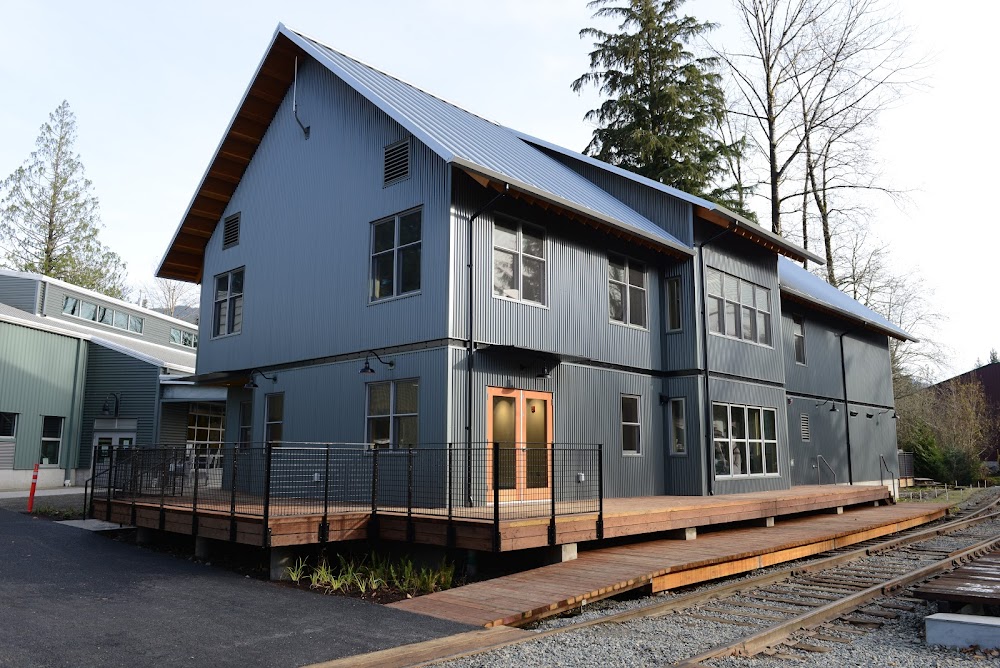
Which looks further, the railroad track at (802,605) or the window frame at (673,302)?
the window frame at (673,302)

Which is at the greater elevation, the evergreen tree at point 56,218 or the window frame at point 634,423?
the evergreen tree at point 56,218

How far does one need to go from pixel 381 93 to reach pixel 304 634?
33.7 feet

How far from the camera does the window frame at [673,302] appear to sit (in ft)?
55.1

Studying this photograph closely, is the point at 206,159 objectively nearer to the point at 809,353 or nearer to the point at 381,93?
the point at 381,93

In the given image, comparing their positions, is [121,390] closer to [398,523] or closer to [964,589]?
[398,523]

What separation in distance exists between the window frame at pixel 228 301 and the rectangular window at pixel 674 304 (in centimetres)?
922

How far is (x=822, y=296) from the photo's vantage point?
958 inches

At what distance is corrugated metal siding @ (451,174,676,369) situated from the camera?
509 inches

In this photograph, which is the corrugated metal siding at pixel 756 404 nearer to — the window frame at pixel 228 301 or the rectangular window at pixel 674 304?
the rectangular window at pixel 674 304

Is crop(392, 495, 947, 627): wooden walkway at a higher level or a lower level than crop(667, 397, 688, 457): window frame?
lower

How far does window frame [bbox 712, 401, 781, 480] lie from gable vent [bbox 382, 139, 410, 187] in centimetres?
799

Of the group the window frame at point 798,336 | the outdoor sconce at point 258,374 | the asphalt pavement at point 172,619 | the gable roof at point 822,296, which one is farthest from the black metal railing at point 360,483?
the window frame at point 798,336

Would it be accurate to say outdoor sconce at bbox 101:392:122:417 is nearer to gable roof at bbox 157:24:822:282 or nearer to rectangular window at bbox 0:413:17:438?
rectangular window at bbox 0:413:17:438

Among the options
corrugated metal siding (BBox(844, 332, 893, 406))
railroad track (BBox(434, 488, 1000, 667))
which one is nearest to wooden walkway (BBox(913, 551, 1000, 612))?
railroad track (BBox(434, 488, 1000, 667))
